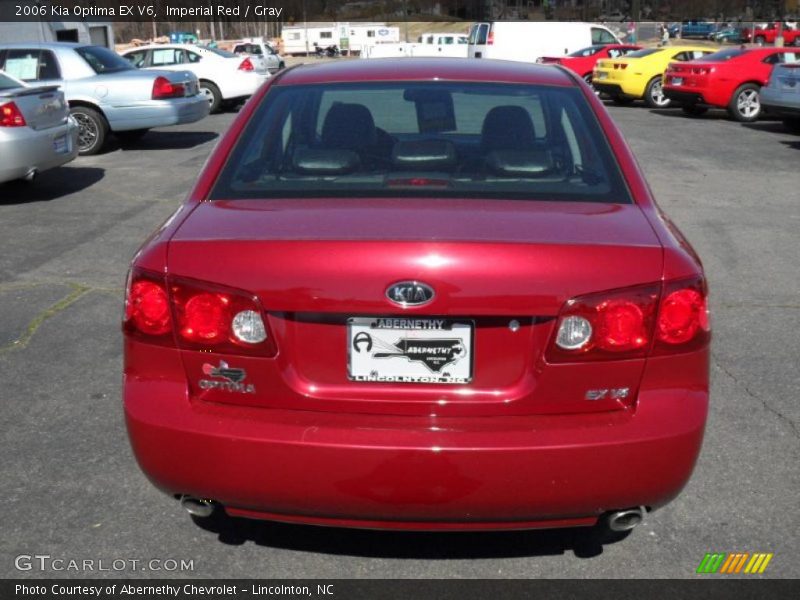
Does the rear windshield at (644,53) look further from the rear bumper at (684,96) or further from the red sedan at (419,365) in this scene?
the red sedan at (419,365)

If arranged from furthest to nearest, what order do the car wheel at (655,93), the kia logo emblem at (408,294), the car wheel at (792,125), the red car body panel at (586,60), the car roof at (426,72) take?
1. the red car body panel at (586,60)
2. the car wheel at (655,93)
3. the car wheel at (792,125)
4. the car roof at (426,72)
5. the kia logo emblem at (408,294)

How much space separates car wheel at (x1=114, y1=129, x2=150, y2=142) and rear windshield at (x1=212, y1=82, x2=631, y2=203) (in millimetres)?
12642

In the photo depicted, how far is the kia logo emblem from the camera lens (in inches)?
110

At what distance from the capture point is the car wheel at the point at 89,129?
1496cm

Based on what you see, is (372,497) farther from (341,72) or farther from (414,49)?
(414,49)

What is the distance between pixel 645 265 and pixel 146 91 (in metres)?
13.4

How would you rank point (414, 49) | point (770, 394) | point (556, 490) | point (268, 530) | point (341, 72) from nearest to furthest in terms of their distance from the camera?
point (556, 490) < point (268, 530) < point (341, 72) < point (770, 394) < point (414, 49)

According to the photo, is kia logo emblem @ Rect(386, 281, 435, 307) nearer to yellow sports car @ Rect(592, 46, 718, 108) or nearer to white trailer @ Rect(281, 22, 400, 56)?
yellow sports car @ Rect(592, 46, 718, 108)

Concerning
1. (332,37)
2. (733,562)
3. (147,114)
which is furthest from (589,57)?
(332,37)

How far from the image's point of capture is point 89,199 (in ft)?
36.2

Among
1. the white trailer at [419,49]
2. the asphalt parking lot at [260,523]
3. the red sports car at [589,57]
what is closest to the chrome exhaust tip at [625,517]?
the asphalt parking lot at [260,523]

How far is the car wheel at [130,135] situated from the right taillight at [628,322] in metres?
14.1

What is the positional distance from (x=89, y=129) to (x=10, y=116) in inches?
181
